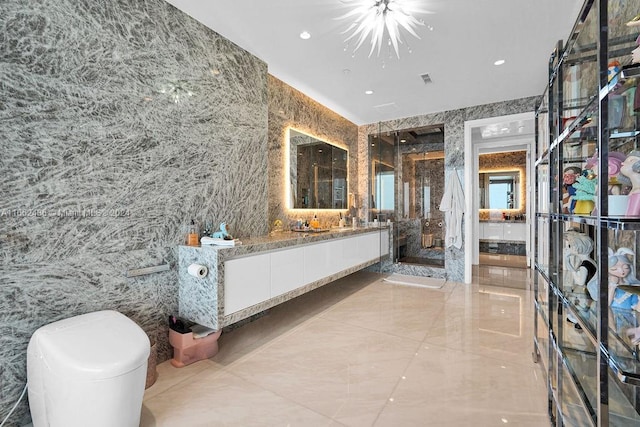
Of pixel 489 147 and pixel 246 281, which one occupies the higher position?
pixel 489 147

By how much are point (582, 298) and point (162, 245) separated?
2823 mm

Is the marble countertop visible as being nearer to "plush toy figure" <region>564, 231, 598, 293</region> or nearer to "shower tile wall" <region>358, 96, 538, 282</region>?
"plush toy figure" <region>564, 231, 598, 293</region>

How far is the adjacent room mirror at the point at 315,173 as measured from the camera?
4.18 m

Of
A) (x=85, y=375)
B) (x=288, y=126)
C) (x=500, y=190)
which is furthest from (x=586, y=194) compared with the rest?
(x=500, y=190)

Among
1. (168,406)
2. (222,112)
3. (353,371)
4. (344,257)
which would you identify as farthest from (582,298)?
(222,112)

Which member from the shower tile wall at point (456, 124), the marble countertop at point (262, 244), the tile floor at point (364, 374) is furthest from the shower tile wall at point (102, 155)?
the shower tile wall at point (456, 124)

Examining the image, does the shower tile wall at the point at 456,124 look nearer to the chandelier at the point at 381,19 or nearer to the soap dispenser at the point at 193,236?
the chandelier at the point at 381,19

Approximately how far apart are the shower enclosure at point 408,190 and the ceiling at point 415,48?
1.19m

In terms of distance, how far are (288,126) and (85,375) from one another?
11.2 feet

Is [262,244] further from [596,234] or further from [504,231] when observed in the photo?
[504,231]

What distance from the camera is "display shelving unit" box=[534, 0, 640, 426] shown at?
0.99 m

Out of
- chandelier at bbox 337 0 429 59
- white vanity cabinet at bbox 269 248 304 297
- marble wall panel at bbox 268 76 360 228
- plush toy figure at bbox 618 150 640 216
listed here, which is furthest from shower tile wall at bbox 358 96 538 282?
plush toy figure at bbox 618 150 640 216

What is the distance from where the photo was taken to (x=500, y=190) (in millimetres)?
7754

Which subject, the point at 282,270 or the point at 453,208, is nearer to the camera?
the point at 282,270
